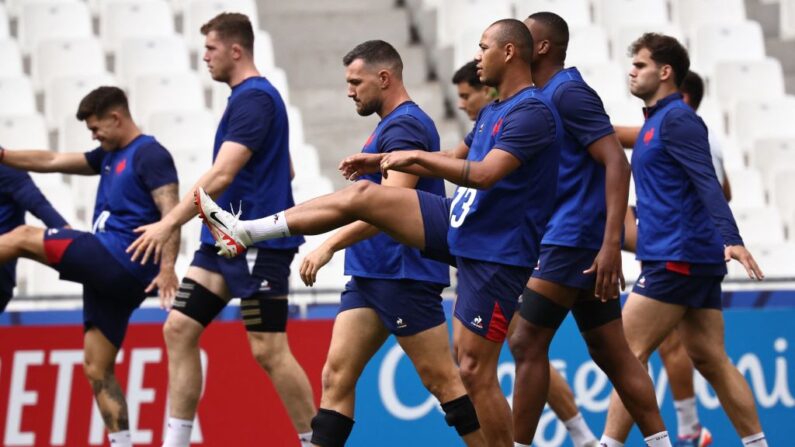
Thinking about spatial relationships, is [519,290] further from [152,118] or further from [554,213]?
[152,118]

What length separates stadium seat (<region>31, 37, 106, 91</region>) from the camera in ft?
41.0

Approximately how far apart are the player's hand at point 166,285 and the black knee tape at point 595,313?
2.28 metres

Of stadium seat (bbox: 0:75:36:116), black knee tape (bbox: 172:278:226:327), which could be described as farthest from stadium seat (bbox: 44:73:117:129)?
black knee tape (bbox: 172:278:226:327)

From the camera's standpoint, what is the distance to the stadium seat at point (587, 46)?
13.0 m

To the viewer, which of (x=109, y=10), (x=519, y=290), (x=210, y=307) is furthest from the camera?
(x=109, y=10)

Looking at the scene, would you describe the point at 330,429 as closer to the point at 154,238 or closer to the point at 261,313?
the point at 261,313

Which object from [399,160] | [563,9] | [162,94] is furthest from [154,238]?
[563,9]

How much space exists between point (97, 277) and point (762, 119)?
22.4 feet

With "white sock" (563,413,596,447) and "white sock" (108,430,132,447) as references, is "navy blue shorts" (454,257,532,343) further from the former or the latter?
"white sock" (108,430,132,447)

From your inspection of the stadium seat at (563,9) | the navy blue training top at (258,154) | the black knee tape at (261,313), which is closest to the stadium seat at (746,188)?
the stadium seat at (563,9)

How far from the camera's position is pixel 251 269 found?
25.4 feet

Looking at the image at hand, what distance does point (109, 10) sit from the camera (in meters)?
13.2

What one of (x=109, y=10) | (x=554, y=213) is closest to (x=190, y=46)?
(x=109, y=10)

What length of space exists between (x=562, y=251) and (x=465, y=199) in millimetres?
865
